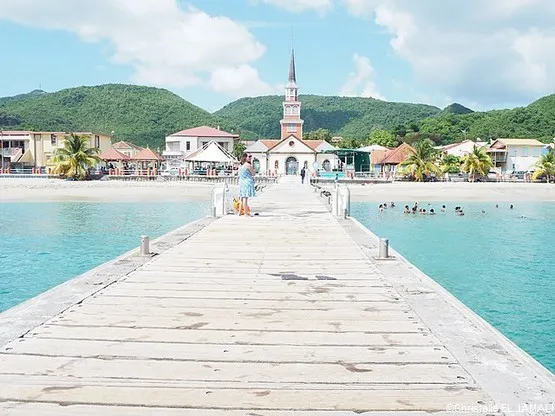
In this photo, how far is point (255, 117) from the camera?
156250mm

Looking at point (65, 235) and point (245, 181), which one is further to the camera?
point (65, 235)

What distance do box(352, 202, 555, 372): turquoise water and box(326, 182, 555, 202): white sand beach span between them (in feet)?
33.7

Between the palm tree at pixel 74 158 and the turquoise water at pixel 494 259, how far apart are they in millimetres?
33363

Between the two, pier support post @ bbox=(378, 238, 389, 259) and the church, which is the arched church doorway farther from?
pier support post @ bbox=(378, 238, 389, 259)

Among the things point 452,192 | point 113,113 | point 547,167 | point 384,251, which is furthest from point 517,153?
point 113,113

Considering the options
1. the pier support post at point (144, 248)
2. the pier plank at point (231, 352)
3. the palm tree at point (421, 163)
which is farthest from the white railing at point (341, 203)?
the palm tree at point (421, 163)

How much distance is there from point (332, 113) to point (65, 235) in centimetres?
14162

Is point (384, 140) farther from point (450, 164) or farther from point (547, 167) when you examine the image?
point (547, 167)

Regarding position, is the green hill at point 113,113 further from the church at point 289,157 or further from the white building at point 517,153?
the white building at point 517,153

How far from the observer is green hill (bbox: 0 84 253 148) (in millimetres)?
110750

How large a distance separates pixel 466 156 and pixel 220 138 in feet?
119

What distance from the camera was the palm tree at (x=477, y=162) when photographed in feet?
189

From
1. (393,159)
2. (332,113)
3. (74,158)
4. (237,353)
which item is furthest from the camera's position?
(332,113)

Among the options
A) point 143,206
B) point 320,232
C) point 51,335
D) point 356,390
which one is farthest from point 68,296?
point 143,206
